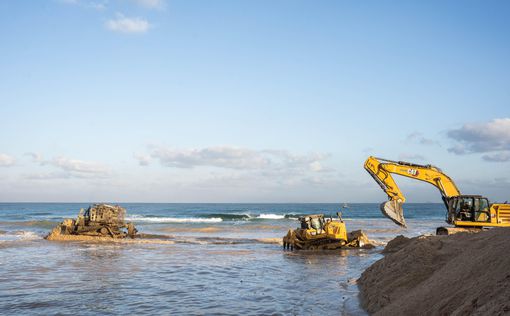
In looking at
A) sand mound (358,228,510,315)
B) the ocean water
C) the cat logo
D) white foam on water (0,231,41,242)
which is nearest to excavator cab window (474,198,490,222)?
the cat logo

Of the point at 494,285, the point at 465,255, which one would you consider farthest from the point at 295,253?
the point at 494,285

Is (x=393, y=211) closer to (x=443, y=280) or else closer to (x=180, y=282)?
(x=180, y=282)

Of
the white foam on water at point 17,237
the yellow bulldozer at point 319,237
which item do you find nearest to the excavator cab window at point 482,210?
the yellow bulldozer at point 319,237

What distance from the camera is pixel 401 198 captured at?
24062mm

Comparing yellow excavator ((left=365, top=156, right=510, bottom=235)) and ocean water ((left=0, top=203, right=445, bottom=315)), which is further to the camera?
yellow excavator ((left=365, top=156, right=510, bottom=235))

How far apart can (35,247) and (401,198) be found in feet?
69.7

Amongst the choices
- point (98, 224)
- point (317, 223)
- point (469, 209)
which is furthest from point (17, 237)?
point (469, 209)

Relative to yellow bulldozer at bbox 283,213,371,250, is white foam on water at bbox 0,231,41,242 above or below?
below

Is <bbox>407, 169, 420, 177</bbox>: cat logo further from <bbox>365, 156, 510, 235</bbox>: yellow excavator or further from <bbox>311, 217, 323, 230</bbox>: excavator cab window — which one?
<bbox>311, 217, 323, 230</bbox>: excavator cab window

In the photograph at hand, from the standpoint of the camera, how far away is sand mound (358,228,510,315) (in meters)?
5.71

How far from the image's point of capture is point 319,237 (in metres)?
25.2

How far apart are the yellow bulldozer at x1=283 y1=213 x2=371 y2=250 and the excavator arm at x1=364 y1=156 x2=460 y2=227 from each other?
3.16 meters

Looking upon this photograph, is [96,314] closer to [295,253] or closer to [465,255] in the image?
[465,255]

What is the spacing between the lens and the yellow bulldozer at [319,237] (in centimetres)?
2530
